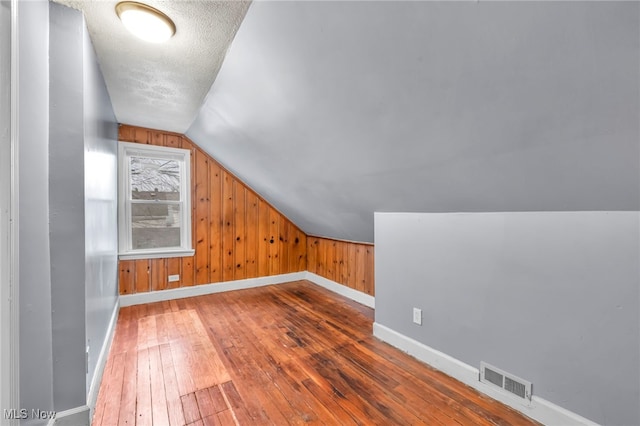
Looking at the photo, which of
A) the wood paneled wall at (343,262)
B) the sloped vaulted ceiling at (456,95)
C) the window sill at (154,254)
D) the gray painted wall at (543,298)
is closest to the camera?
the sloped vaulted ceiling at (456,95)

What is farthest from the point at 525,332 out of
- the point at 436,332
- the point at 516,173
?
the point at 516,173

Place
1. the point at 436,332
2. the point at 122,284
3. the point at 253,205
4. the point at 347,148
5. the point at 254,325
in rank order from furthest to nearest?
the point at 253,205
the point at 122,284
the point at 254,325
the point at 436,332
the point at 347,148

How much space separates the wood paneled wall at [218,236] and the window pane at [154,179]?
0.71 ft

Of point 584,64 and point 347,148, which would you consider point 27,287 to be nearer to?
point 347,148

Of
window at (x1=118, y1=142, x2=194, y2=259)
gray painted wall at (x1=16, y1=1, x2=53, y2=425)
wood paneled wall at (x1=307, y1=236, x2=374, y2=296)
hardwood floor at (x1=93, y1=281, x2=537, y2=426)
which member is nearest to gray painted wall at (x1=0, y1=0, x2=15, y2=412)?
gray painted wall at (x1=16, y1=1, x2=53, y2=425)

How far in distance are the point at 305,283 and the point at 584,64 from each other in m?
3.83

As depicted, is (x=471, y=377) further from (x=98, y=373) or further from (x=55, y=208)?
(x=55, y=208)

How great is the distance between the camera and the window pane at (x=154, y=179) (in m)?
3.28

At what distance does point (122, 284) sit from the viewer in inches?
124

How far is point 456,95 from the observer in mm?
1131

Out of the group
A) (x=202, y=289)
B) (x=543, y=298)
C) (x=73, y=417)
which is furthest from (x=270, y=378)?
(x=202, y=289)

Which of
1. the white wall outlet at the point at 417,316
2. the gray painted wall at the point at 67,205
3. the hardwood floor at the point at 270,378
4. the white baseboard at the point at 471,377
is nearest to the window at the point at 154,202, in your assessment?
the hardwood floor at the point at 270,378

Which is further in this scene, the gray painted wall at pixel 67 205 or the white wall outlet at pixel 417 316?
the white wall outlet at pixel 417 316

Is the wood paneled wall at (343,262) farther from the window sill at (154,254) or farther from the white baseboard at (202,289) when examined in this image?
the window sill at (154,254)
